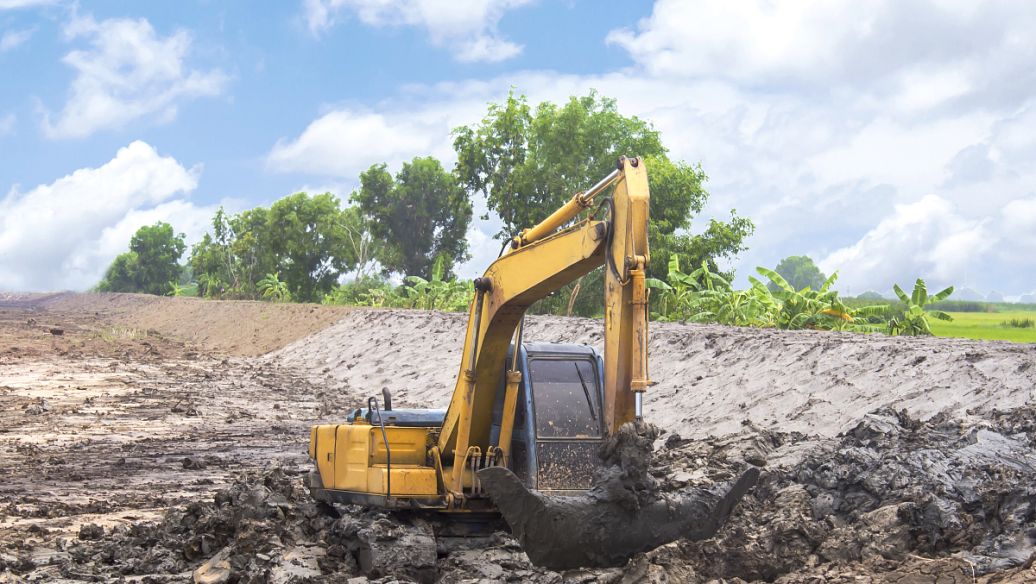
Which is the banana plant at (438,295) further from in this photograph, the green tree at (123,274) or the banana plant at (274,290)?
the green tree at (123,274)

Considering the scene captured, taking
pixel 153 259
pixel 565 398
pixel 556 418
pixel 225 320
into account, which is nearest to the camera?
pixel 556 418

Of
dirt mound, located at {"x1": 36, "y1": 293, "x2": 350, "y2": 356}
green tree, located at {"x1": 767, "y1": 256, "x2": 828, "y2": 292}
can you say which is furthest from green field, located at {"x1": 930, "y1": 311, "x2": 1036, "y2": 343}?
green tree, located at {"x1": 767, "y1": 256, "x2": 828, "y2": 292}

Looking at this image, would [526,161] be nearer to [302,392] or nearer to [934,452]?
[302,392]

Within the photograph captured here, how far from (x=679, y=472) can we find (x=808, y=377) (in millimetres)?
3633

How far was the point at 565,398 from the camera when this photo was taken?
8875mm

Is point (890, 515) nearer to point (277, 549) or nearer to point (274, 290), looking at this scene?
point (277, 549)

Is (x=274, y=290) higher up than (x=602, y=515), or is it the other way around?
(x=274, y=290)

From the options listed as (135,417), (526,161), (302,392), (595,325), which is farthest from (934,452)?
(526,161)

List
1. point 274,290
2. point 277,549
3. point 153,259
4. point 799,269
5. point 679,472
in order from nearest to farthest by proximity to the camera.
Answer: point 277,549, point 679,472, point 274,290, point 153,259, point 799,269

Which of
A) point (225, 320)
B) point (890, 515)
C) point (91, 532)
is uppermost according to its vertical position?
point (225, 320)

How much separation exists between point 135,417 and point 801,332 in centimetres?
1268

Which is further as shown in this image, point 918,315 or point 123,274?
point 123,274

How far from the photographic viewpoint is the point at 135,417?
68.4 ft

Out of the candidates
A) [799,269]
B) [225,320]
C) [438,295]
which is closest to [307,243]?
[225,320]
